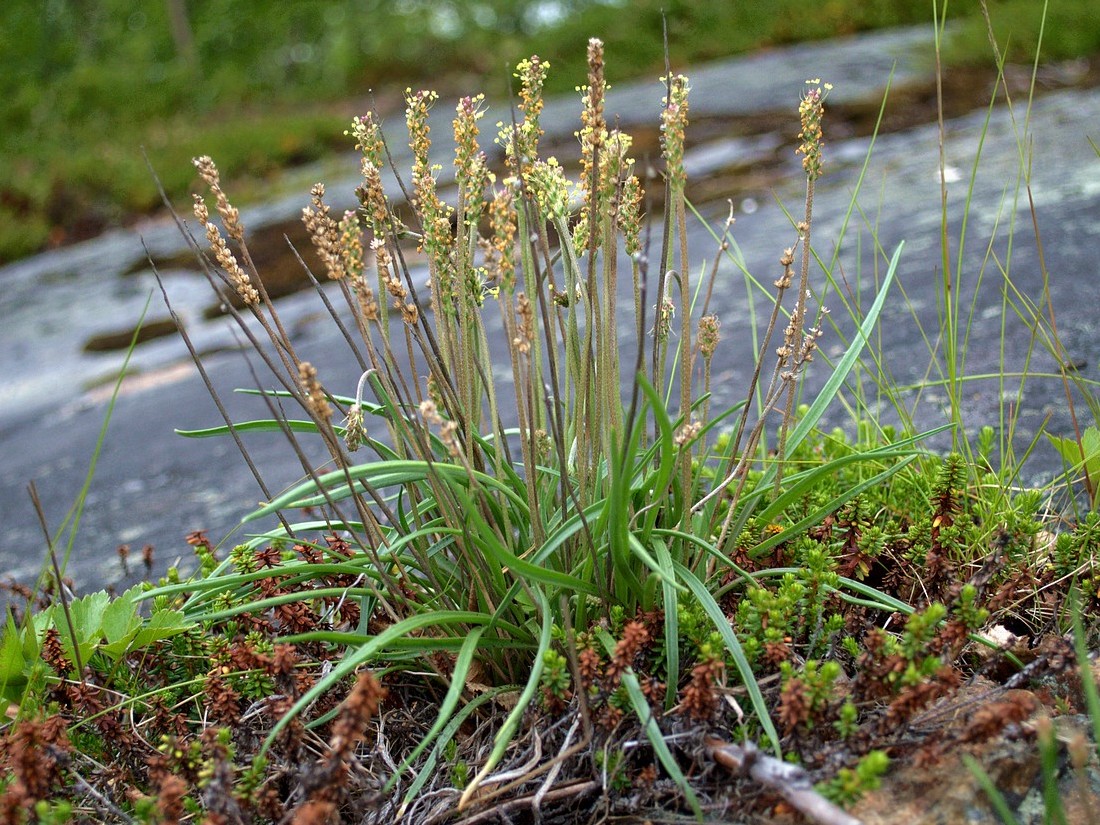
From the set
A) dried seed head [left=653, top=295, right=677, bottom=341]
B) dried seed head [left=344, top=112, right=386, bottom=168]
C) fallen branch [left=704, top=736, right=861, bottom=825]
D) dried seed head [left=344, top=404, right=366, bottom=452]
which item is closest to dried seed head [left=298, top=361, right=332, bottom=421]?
dried seed head [left=344, top=404, right=366, bottom=452]

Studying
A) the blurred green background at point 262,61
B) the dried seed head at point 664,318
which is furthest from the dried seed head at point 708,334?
the blurred green background at point 262,61

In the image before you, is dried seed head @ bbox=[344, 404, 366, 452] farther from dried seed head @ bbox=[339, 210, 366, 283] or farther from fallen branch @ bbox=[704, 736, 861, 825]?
fallen branch @ bbox=[704, 736, 861, 825]

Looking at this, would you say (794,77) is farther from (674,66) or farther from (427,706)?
(427,706)

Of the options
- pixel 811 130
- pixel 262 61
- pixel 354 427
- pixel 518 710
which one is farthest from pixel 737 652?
pixel 262 61

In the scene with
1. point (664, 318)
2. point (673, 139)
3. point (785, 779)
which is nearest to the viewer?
point (785, 779)

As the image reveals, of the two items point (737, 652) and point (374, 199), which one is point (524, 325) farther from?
point (737, 652)

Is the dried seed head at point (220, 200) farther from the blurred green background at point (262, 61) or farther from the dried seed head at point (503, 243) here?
the blurred green background at point (262, 61)
